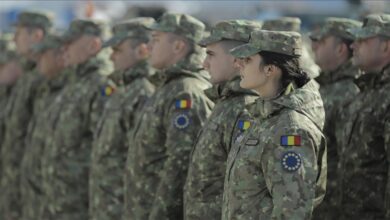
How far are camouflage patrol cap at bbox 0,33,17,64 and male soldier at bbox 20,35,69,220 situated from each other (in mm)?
1865

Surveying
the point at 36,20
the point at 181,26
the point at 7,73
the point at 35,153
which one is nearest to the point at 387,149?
the point at 181,26

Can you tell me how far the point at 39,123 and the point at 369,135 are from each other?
4.09 meters

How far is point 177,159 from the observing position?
6656 mm

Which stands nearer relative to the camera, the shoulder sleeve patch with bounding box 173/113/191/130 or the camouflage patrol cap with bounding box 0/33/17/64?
the shoulder sleeve patch with bounding box 173/113/191/130

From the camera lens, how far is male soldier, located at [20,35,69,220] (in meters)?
9.47

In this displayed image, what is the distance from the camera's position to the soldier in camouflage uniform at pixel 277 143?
500 centimetres

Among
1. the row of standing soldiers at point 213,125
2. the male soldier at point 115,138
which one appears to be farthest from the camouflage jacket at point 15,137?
the male soldier at point 115,138

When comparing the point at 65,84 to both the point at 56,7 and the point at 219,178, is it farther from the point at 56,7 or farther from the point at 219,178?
the point at 56,7

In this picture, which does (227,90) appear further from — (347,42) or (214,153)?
(347,42)

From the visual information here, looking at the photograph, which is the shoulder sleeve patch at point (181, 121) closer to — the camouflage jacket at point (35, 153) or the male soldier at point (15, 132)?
the camouflage jacket at point (35, 153)

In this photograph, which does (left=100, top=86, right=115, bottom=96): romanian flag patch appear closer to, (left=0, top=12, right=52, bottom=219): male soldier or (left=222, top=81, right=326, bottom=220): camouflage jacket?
(left=0, top=12, right=52, bottom=219): male soldier

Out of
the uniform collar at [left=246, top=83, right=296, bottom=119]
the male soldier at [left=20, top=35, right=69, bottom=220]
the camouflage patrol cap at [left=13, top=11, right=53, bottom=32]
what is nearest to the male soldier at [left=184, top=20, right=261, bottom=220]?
the uniform collar at [left=246, top=83, right=296, bottom=119]

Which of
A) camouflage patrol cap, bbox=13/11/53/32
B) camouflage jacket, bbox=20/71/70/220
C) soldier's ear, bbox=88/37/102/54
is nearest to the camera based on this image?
soldier's ear, bbox=88/37/102/54

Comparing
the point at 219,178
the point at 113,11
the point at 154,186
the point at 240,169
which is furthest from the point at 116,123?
the point at 113,11
